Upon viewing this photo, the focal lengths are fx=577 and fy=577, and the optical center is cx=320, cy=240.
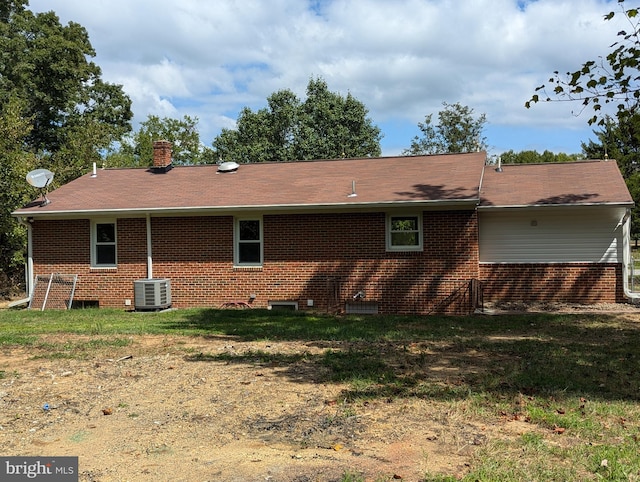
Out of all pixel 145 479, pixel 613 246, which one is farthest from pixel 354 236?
pixel 145 479

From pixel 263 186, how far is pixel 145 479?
12717 millimetres

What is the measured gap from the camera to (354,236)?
14.6 m

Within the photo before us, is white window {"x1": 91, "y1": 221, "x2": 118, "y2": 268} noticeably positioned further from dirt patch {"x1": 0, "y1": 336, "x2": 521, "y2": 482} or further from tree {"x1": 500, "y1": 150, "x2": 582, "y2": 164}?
tree {"x1": 500, "y1": 150, "x2": 582, "y2": 164}

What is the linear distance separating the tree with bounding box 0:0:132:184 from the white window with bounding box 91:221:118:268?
1612 centimetres

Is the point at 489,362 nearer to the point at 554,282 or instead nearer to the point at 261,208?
the point at 554,282

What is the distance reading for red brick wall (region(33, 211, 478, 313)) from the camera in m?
14.2

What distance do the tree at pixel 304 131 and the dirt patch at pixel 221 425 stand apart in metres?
32.4

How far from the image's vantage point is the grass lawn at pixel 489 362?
4508 millimetres

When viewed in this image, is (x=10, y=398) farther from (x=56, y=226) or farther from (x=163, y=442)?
(x=56, y=226)

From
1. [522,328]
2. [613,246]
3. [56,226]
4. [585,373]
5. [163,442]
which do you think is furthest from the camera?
[56,226]

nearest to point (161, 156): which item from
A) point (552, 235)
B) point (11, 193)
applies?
point (11, 193)

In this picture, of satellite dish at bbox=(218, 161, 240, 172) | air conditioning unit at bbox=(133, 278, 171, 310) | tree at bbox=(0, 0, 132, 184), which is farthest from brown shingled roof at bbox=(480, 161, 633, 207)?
tree at bbox=(0, 0, 132, 184)

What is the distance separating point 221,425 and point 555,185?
13.2 metres

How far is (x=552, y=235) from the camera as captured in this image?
1476cm
